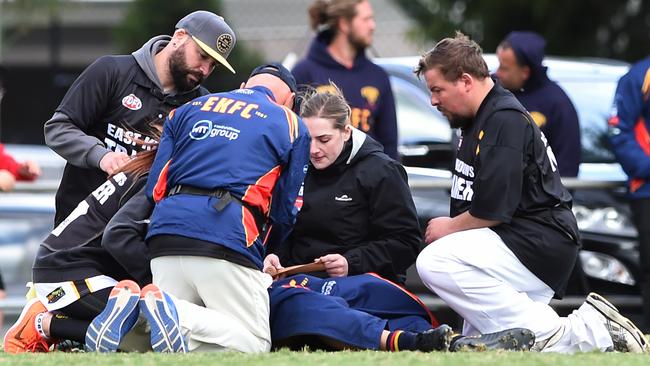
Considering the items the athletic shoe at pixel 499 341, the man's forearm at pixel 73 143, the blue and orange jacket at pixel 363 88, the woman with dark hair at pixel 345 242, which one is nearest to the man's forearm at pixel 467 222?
the woman with dark hair at pixel 345 242

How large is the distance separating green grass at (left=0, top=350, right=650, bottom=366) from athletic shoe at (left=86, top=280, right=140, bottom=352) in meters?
0.10

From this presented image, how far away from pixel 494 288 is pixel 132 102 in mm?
2052

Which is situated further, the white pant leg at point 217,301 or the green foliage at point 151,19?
the green foliage at point 151,19

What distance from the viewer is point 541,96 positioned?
30.3 ft

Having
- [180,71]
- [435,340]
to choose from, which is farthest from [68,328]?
[435,340]

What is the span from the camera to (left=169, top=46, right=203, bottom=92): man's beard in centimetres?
696

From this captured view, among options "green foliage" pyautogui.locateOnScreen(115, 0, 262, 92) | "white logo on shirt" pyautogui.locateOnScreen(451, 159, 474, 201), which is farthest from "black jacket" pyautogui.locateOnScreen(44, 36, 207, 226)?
"green foliage" pyautogui.locateOnScreen(115, 0, 262, 92)

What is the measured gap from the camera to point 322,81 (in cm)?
897

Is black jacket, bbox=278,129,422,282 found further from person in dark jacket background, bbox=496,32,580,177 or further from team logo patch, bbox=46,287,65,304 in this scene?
person in dark jacket background, bbox=496,32,580,177

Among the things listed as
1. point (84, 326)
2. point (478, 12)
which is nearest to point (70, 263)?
point (84, 326)

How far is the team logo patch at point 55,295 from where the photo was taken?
658 centimetres

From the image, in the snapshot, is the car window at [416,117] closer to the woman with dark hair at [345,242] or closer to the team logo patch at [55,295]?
the woman with dark hair at [345,242]

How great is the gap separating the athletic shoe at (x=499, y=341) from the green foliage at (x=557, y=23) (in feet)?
36.5

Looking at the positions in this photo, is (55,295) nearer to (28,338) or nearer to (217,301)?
(28,338)
